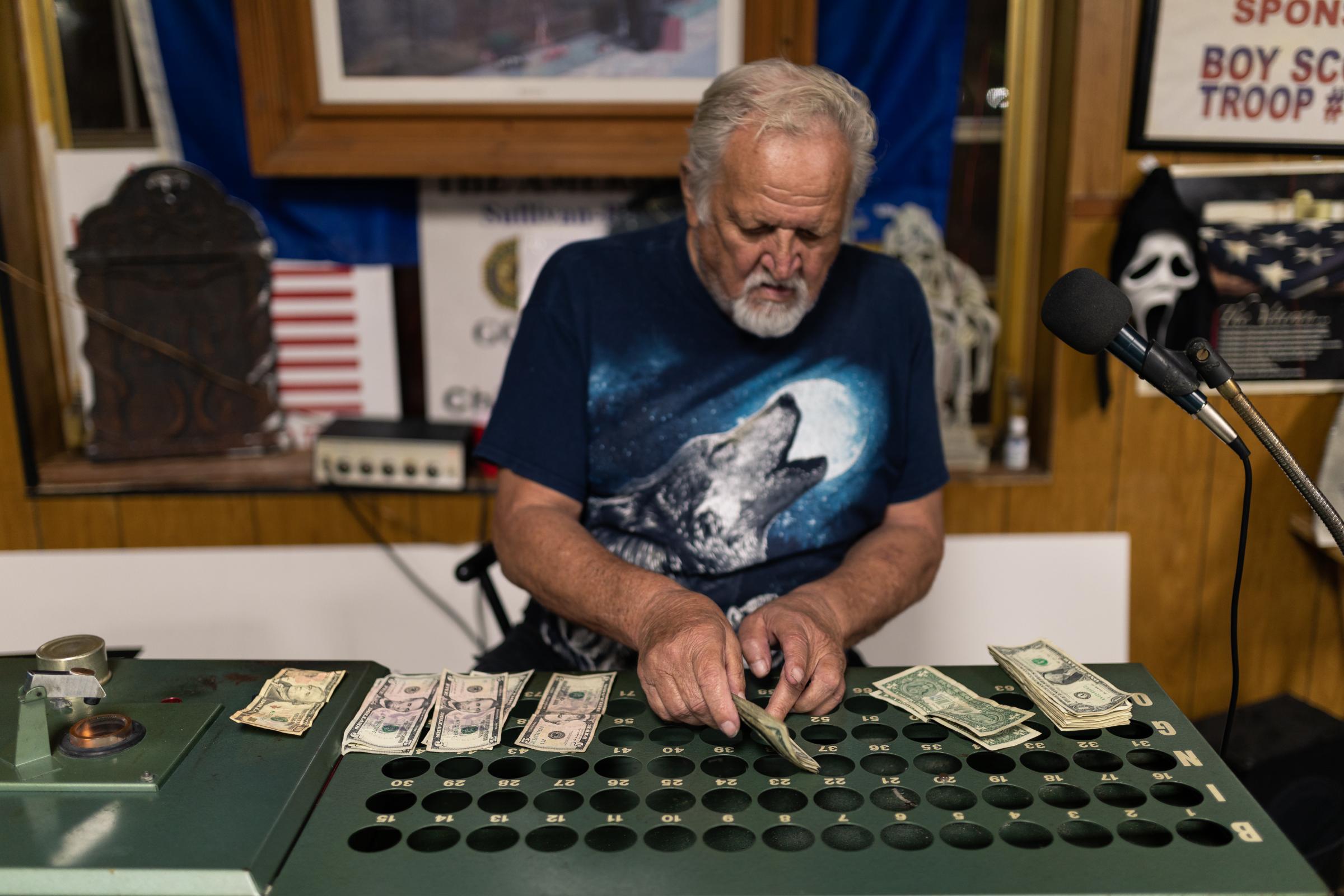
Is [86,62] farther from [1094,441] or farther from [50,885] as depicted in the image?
[1094,441]

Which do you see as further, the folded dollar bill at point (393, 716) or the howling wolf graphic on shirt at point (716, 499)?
the howling wolf graphic on shirt at point (716, 499)

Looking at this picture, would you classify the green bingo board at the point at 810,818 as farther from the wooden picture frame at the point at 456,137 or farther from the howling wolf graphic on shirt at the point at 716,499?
the wooden picture frame at the point at 456,137

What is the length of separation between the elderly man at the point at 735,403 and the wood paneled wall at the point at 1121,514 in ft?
2.82

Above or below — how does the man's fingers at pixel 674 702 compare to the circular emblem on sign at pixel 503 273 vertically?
below

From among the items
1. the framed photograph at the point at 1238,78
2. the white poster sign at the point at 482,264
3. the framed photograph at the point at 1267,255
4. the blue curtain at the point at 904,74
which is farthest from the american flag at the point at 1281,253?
the white poster sign at the point at 482,264

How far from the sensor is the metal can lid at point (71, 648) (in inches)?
40.7

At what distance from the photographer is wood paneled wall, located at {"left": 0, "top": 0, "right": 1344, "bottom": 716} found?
8.12 feet

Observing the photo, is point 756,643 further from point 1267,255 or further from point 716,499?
point 1267,255

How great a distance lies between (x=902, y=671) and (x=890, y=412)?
0.59m

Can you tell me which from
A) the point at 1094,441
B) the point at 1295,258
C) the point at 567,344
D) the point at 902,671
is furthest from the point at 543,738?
the point at 1295,258

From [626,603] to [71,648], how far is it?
2.03 ft

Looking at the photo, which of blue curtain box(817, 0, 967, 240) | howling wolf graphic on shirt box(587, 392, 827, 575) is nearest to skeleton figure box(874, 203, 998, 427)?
blue curtain box(817, 0, 967, 240)

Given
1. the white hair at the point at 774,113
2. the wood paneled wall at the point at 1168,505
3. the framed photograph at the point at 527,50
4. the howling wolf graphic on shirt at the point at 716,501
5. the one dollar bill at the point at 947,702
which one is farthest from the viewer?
the wood paneled wall at the point at 1168,505

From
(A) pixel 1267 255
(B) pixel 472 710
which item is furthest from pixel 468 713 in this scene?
(A) pixel 1267 255
